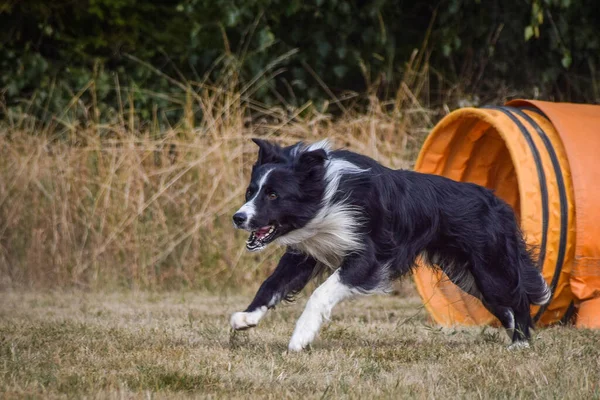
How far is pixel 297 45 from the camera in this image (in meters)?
13.4

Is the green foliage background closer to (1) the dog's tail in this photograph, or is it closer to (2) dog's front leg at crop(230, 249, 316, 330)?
(1) the dog's tail

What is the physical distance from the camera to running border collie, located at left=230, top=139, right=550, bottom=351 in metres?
5.00

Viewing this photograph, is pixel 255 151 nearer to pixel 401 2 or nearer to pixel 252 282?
pixel 252 282

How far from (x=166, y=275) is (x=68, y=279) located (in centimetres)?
94

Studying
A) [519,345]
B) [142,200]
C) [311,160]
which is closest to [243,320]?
[311,160]

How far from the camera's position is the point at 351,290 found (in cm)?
498

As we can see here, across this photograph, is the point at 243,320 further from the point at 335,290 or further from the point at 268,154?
the point at 268,154

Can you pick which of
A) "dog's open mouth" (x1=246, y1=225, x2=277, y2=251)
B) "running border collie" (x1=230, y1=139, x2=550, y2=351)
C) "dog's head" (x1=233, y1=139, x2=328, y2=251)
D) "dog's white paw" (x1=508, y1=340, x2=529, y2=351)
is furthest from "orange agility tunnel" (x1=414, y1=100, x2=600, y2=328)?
"dog's open mouth" (x1=246, y1=225, x2=277, y2=251)

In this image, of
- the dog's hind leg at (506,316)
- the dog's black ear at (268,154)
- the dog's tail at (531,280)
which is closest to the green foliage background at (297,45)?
the dog's tail at (531,280)

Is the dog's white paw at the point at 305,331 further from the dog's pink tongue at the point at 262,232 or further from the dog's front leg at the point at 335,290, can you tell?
the dog's pink tongue at the point at 262,232

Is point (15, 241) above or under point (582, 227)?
under

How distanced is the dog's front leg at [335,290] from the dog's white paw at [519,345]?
812 mm

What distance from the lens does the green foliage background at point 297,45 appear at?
12492mm

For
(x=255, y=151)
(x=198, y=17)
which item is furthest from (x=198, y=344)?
(x=198, y=17)
